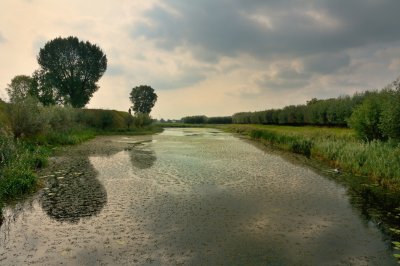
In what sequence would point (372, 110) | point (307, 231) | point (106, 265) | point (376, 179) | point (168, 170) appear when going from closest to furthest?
point (106, 265) → point (307, 231) → point (376, 179) → point (168, 170) → point (372, 110)

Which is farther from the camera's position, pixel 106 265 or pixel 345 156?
pixel 345 156

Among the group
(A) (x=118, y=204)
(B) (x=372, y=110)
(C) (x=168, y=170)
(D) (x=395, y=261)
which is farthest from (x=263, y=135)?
(D) (x=395, y=261)

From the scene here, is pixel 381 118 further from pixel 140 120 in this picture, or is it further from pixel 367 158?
pixel 140 120

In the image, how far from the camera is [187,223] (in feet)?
35.0

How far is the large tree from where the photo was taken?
66.2 meters

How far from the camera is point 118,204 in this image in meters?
12.8

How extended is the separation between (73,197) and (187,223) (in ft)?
19.0

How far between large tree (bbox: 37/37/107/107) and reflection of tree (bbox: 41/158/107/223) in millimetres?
53131

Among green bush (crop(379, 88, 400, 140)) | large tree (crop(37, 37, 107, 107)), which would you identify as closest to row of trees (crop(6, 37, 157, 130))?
large tree (crop(37, 37, 107, 107))

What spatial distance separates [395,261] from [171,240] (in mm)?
5718

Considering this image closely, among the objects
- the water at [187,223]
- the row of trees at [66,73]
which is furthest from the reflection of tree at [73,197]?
the row of trees at [66,73]

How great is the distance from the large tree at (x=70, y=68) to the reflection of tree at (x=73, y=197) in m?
53.1

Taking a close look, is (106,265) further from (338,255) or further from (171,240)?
(338,255)

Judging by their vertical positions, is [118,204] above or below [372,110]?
below
